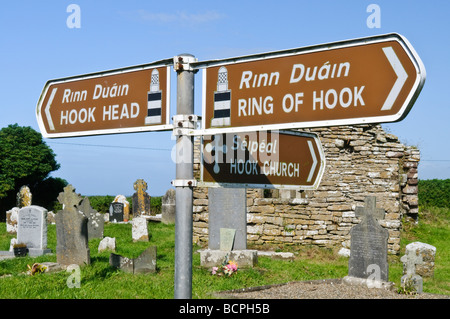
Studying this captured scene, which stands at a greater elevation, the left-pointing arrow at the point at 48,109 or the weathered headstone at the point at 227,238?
the left-pointing arrow at the point at 48,109

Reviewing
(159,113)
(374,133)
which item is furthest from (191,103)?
(374,133)

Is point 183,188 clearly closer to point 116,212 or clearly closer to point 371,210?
point 371,210

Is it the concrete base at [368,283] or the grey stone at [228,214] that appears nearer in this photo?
the concrete base at [368,283]

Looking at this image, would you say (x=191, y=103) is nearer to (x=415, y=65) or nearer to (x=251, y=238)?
(x=415, y=65)

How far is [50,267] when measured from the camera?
888 centimetres

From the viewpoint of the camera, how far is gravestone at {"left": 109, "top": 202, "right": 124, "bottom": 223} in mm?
19938

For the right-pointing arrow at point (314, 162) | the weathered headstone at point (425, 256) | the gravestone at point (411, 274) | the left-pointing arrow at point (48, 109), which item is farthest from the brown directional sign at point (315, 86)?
the weathered headstone at point (425, 256)

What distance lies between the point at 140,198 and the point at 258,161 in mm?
17535

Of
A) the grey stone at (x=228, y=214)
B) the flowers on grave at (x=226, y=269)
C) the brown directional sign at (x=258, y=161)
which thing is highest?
the brown directional sign at (x=258, y=161)

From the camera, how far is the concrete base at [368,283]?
859 centimetres

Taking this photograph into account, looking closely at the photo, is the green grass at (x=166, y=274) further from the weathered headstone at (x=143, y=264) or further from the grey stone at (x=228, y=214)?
the grey stone at (x=228, y=214)

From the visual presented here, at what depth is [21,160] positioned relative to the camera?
24359 millimetres

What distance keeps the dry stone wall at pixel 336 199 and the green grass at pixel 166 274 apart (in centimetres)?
58

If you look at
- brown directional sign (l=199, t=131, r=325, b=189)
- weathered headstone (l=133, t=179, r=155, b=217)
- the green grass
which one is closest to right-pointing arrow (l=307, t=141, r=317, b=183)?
brown directional sign (l=199, t=131, r=325, b=189)
